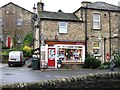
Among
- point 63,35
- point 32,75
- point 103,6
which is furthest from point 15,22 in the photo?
point 32,75

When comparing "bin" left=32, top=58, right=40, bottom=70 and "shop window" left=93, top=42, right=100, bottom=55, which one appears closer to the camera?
"bin" left=32, top=58, right=40, bottom=70

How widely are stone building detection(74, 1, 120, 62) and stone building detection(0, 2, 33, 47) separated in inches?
1148

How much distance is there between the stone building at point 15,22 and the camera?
190ft

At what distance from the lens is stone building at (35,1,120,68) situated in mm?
28375

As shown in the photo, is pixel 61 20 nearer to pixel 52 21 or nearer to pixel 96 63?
pixel 52 21

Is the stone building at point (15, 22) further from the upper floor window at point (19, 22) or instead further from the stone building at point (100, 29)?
the stone building at point (100, 29)

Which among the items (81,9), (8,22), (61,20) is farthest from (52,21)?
(8,22)

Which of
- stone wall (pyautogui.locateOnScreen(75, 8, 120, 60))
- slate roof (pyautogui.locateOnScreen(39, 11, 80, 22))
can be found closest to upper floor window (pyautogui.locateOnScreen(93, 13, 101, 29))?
stone wall (pyautogui.locateOnScreen(75, 8, 120, 60))

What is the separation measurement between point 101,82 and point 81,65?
21082 mm

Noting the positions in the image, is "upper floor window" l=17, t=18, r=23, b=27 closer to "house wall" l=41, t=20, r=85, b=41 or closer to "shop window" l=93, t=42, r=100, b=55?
"house wall" l=41, t=20, r=85, b=41

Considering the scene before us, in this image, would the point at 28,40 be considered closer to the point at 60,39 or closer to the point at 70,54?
the point at 70,54

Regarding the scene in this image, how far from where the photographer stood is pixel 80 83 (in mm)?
7957

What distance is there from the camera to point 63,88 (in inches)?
310

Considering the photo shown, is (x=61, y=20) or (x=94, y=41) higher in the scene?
(x=61, y=20)
